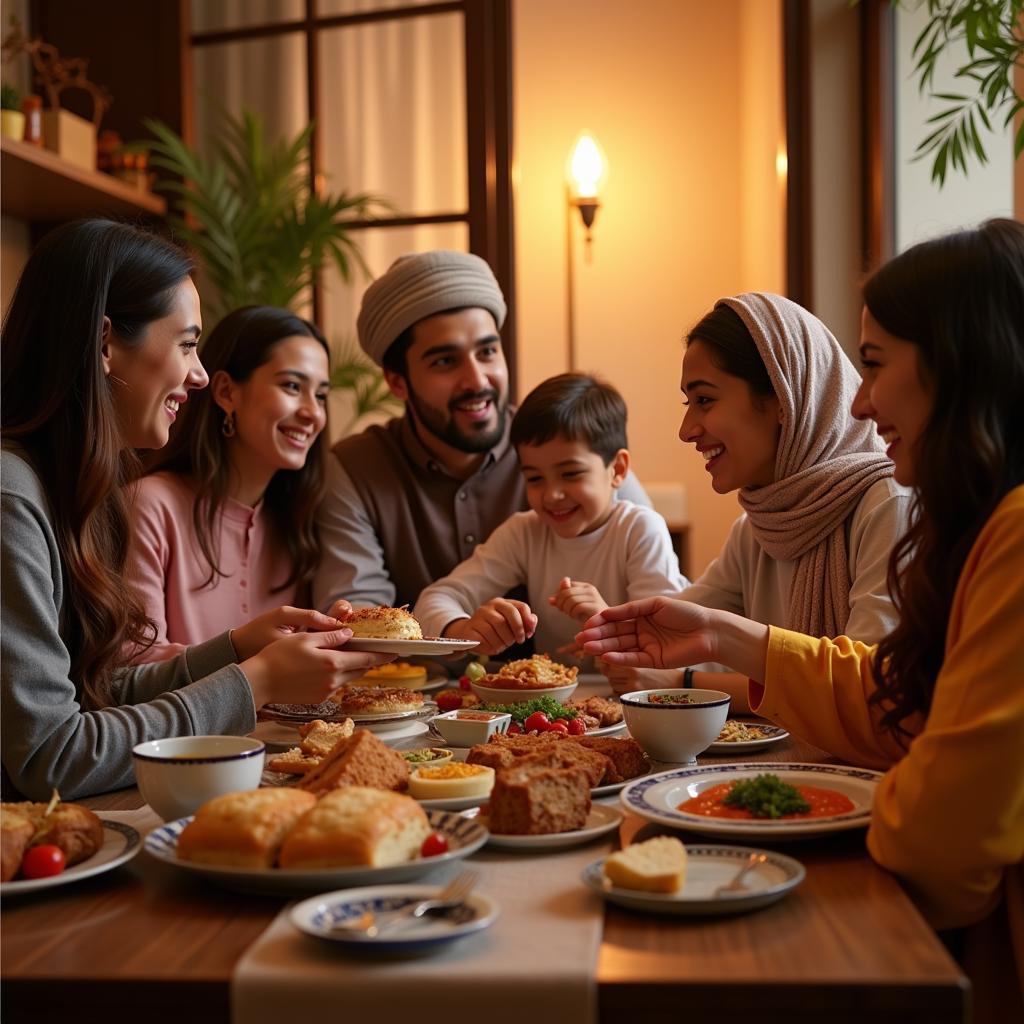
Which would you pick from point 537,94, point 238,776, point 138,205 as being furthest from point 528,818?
point 537,94

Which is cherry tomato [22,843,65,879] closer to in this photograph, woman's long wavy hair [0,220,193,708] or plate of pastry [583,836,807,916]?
plate of pastry [583,836,807,916]

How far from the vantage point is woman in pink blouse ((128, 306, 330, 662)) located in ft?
9.54

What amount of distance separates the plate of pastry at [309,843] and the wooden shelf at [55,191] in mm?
3398

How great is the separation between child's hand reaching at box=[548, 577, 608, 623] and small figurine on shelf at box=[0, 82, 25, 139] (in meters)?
2.83

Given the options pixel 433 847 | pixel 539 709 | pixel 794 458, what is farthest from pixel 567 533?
pixel 433 847

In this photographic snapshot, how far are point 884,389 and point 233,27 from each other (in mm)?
4491

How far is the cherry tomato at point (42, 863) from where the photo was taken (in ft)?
3.76

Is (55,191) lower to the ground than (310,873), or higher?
higher

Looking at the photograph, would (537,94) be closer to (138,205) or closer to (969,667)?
(138,205)

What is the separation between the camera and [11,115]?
418 centimetres

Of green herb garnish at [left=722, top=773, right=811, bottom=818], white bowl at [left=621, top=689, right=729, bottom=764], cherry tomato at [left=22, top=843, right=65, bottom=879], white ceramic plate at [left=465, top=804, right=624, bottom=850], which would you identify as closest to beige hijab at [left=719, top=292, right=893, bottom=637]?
white bowl at [left=621, top=689, right=729, bottom=764]

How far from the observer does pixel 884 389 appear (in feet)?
4.70

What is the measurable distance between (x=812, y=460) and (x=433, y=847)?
1329 mm

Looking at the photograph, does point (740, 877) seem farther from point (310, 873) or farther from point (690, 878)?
point (310, 873)
